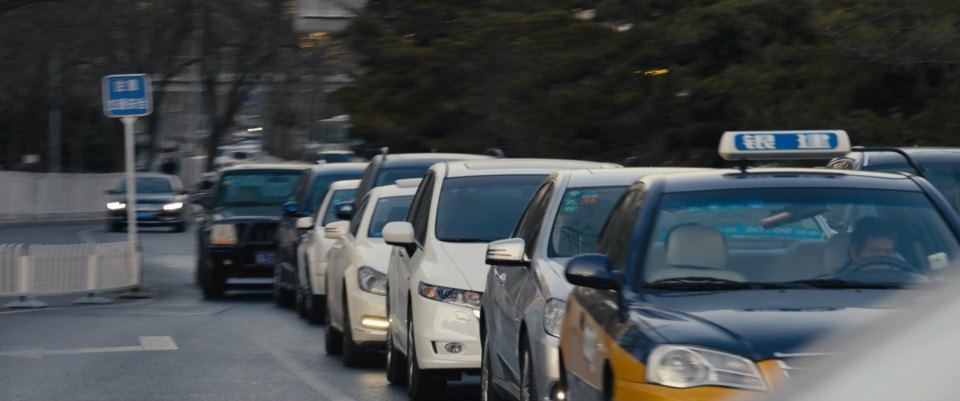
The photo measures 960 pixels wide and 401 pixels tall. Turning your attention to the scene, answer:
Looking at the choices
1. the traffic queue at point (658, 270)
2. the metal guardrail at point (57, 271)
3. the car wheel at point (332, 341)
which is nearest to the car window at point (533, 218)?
the traffic queue at point (658, 270)

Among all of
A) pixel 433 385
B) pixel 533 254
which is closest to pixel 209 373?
pixel 433 385

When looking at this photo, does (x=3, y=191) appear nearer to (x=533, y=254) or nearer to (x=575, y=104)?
(x=575, y=104)

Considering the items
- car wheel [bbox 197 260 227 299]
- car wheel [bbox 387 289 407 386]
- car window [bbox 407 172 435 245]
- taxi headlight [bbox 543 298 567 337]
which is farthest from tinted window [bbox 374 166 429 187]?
taxi headlight [bbox 543 298 567 337]

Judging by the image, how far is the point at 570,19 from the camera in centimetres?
2875

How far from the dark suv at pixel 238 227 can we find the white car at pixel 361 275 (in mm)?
6658

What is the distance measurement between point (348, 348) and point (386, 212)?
5.70 feet

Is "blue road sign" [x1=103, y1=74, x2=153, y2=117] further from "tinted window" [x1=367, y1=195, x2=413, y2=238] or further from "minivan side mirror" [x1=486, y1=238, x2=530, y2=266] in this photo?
"minivan side mirror" [x1=486, y1=238, x2=530, y2=266]

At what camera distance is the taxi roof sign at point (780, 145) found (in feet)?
23.0

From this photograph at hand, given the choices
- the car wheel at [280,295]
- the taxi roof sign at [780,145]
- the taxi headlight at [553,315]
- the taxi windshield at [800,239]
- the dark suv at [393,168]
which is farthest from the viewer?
the car wheel at [280,295]

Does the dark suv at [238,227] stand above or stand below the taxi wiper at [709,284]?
below

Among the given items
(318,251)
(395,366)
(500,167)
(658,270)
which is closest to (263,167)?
(318,251)

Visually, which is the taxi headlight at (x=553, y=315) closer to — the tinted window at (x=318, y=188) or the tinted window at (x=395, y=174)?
the tinted window at (x=395, y=174)

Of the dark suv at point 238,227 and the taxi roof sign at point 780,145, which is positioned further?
the dark suv at point 238,227

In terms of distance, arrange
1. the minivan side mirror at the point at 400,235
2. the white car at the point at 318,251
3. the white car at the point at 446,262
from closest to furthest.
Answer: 1. the white car at the point at 446,262
2. the minivan side mirror at the point at 400,235
3. the white car at the point at 318,251
